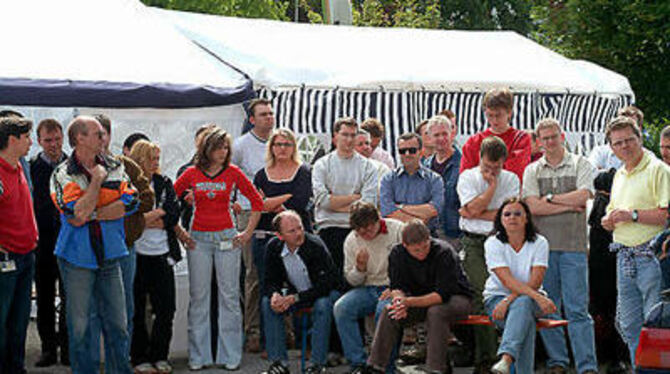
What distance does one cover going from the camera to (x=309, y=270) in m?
8.06

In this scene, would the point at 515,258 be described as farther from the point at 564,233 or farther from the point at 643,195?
the point at 643,195

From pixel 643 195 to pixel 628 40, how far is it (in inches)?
442

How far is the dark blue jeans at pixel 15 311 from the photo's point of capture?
275 inches

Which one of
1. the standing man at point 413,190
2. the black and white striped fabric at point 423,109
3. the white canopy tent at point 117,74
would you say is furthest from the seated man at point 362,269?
the black and white striped fabric at point 423,109

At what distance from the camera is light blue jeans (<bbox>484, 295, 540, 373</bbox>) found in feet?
23.1

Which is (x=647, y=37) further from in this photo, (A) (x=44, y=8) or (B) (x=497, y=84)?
(A) (x=44, y=8)

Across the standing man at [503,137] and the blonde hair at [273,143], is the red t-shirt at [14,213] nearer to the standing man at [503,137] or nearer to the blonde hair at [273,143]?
the blonde hair at [273,143]

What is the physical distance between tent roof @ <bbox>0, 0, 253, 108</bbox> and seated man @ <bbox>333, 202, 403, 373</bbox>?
75.2 inches

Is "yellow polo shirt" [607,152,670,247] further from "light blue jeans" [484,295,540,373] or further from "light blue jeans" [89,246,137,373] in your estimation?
"light blue jeans" [89,246,137,373]

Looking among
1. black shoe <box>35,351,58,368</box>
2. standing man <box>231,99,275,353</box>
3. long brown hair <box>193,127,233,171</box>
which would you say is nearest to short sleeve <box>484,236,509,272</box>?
long brown hair <box>193,127,233,171</box>

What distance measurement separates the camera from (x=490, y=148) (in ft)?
25.6

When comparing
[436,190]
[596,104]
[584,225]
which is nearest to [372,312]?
[436,190]

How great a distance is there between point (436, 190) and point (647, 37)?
10.8 metres

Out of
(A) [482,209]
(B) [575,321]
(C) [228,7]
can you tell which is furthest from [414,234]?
(C) [228,7]
